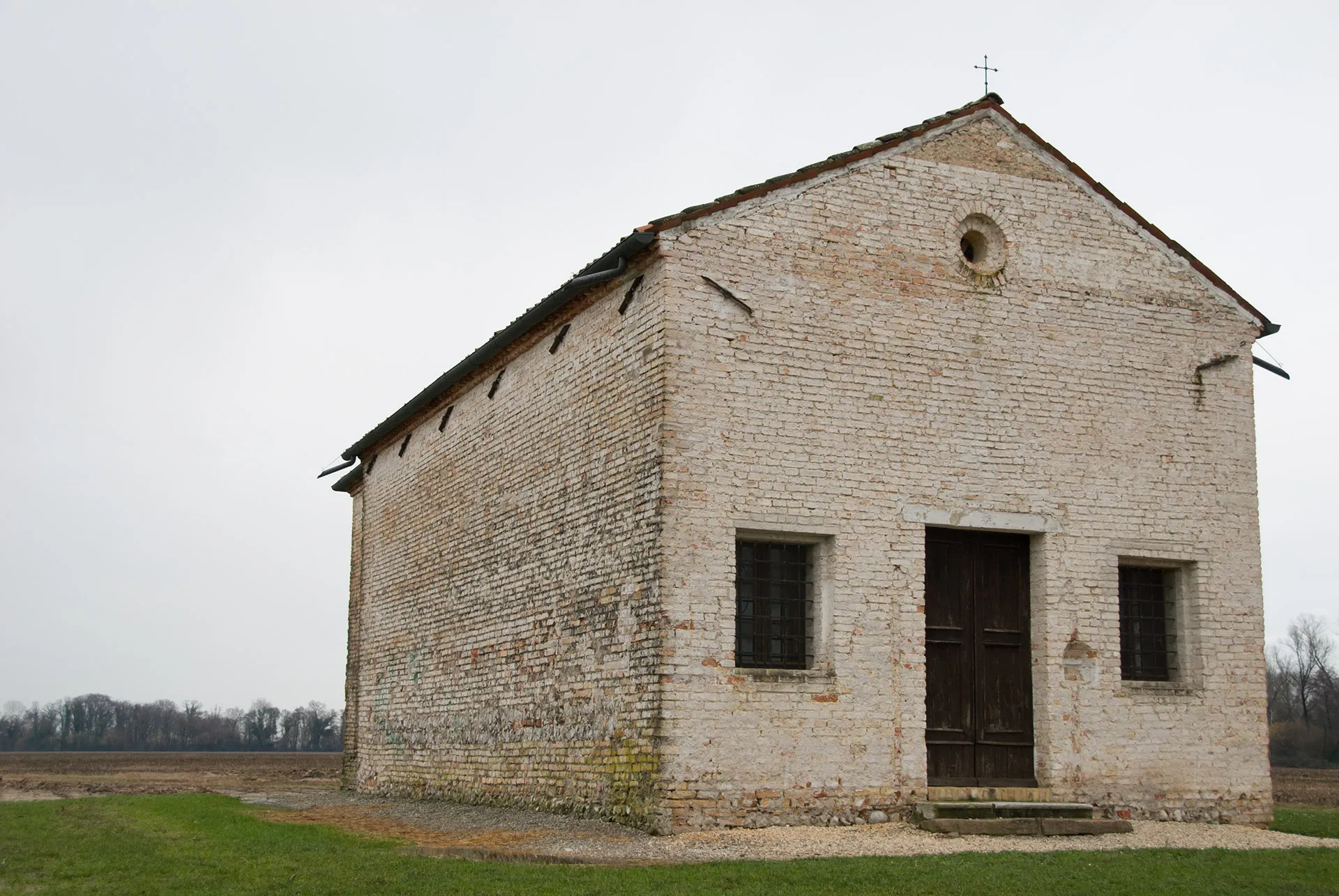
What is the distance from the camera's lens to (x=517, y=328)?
656 inches

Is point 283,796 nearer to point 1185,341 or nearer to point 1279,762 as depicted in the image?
point 1185,341

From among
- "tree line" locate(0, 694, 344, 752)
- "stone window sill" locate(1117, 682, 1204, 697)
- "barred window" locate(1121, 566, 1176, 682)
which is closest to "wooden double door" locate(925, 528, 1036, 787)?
"stone window sill" locate(1117, 682, 1204, 697)

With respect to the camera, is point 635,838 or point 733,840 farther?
point 635,838

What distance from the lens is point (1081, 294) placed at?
14.8m

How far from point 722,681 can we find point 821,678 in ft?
3.40

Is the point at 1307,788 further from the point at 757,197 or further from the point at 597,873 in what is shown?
→ the point at 597,873

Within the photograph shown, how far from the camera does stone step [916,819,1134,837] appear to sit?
12.2m

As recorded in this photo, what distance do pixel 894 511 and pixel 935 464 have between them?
71 cm

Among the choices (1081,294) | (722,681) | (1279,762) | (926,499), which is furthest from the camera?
(1279,762)

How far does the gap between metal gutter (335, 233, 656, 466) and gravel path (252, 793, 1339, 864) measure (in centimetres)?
560

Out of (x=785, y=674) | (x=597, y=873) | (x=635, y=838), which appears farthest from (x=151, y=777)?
(x=597, y=873)

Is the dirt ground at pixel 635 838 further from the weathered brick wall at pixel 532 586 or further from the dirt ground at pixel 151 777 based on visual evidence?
the dirt ground at pixel 151 777

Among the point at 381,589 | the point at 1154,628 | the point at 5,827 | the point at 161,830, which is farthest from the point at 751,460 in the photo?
the point at 381,589

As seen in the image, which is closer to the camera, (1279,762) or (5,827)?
(5,827)
